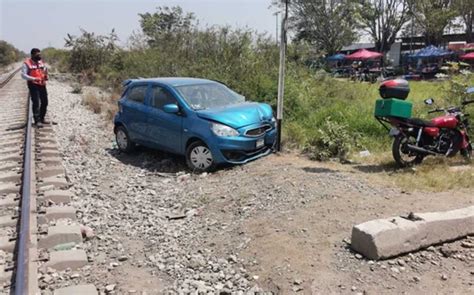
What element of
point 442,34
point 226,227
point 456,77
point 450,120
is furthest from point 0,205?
point 442,34

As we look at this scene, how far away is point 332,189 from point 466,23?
48.5m

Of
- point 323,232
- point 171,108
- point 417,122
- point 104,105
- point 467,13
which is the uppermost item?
point 467,13

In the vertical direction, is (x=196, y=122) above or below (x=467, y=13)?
below

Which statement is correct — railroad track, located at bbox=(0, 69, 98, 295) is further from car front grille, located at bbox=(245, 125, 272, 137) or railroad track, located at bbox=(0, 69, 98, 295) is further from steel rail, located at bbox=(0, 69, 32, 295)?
car front grille, located at bbox=(245, 125, 272, 137)

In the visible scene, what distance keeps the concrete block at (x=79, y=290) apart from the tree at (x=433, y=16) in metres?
46.0

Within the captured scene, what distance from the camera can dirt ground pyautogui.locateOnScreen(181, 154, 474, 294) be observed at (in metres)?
4.00

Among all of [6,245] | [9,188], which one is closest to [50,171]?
[9,188]

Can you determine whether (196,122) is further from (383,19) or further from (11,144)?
(383,19)

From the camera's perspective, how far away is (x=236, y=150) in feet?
26.8

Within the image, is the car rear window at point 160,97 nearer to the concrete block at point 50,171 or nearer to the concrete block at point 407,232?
the concrete block at point 50,171

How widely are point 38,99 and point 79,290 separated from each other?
9.74 metres

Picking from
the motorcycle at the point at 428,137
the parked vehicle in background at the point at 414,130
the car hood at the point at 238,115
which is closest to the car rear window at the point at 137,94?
the car hood at the point at 238,115

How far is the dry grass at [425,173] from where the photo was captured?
6254mm

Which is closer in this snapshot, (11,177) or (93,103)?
(11,177)
